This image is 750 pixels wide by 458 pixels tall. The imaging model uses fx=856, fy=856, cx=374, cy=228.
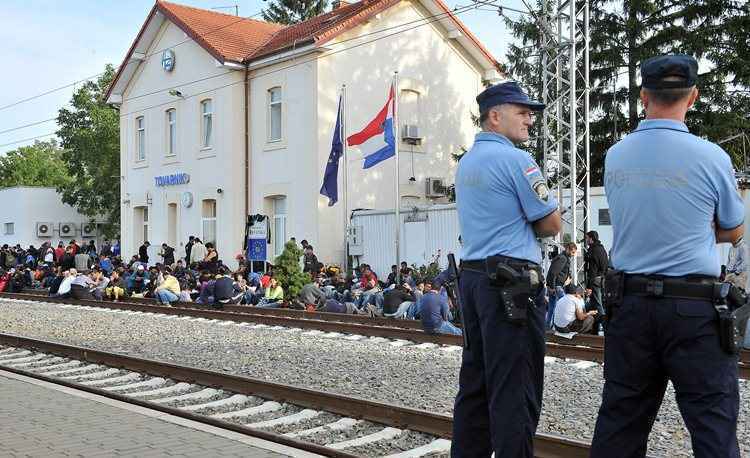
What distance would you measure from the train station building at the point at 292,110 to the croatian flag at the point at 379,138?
95.2 inches

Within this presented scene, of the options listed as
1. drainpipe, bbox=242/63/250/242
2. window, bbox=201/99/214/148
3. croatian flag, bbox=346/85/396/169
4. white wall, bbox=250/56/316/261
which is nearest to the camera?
croatian flag, bbox=346/85/396/169

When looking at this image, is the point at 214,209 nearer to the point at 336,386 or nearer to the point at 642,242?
the point at 336,386

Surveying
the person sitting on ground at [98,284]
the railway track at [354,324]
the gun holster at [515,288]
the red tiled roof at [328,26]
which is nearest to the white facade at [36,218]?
Answer: the red tiled roof at [328,26]

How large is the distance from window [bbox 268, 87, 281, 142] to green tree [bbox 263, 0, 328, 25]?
1966 centimetres

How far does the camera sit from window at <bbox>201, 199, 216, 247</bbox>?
104 ft

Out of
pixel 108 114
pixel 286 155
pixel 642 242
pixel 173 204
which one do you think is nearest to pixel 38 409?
pixel 642 242

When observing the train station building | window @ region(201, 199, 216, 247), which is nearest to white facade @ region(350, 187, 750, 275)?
the train station building

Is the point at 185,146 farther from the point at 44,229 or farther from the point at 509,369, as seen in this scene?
the point at 509,369

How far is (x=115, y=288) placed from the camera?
24.4m

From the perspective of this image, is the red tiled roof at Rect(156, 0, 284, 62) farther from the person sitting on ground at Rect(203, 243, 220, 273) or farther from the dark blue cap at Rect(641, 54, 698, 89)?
the dark blue cap at Rect(641, 54, 698, 89)

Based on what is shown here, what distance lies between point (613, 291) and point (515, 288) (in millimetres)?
437

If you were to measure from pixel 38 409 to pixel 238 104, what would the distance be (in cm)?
2356

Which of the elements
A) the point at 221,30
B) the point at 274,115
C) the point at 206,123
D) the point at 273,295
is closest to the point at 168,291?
the point at 273,295

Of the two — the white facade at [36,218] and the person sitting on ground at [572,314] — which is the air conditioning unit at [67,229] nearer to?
the white facade at [36,218]
